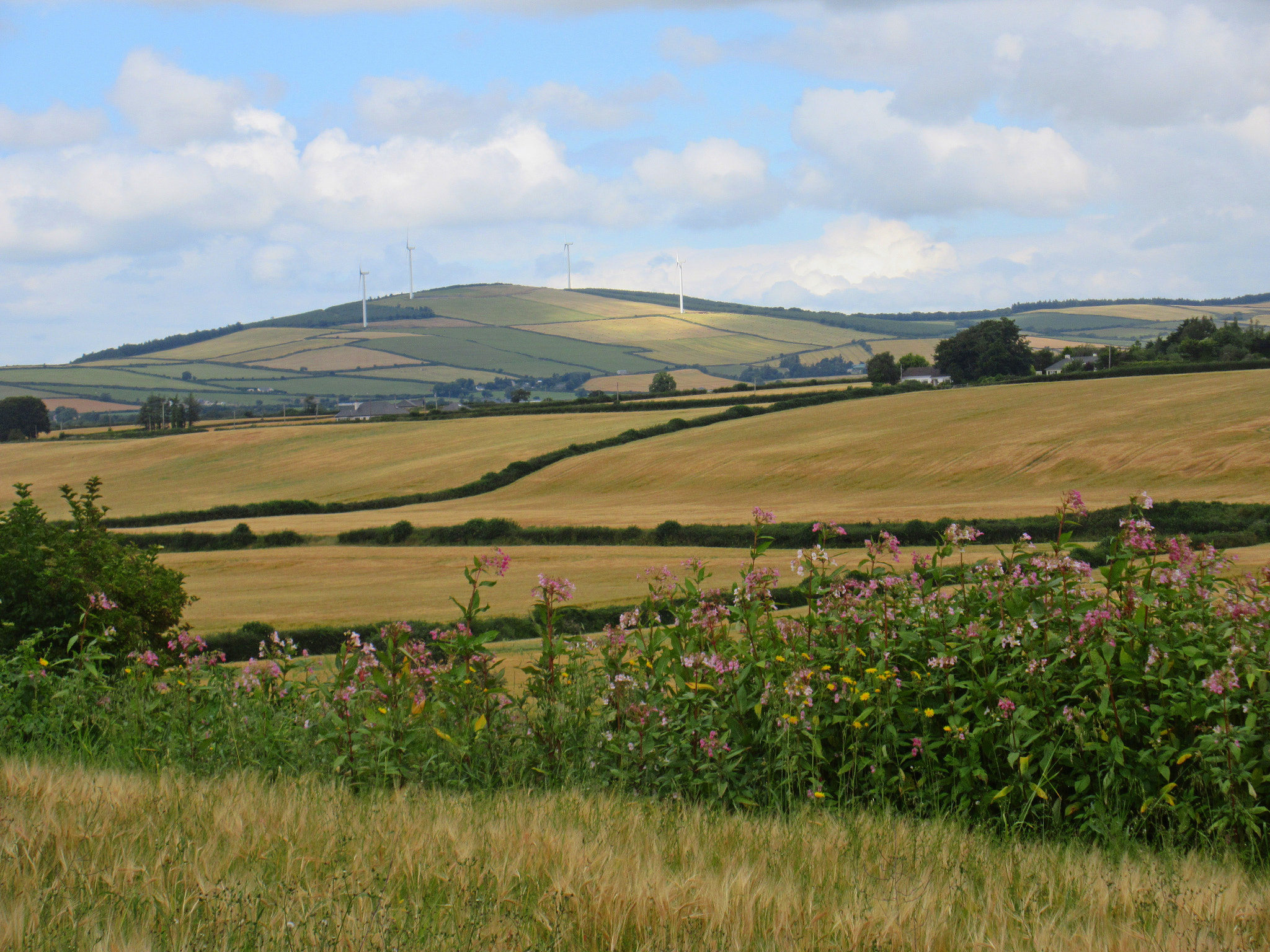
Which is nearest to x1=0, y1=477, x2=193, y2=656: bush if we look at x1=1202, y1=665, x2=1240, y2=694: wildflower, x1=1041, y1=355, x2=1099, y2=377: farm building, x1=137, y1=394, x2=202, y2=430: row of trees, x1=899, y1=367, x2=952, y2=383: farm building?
x1=1202, y1=665, x2=1240, y2=694: wildflower

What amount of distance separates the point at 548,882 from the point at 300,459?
307ft

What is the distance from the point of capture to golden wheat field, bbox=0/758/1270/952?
3174mm

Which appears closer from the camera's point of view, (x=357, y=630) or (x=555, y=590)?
(x=555, y=590)

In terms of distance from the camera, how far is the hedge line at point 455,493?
66625mm

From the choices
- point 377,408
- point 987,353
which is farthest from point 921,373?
point 377,408

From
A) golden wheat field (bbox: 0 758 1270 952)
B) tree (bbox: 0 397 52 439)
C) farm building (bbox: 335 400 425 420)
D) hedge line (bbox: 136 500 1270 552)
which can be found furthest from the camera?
farm building (bbox: 335 400 425 420)

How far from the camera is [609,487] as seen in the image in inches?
2638

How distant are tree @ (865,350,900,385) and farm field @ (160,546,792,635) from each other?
76765mm

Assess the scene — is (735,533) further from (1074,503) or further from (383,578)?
(1074,503)

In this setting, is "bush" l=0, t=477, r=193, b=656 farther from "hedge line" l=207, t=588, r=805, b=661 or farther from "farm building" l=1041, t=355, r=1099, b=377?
"farm building" l=1041, t=355, r=1099, b=377

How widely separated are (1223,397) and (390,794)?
224 feet

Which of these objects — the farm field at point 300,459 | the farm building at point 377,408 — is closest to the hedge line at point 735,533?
the farm field at point 300,459

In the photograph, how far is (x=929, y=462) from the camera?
2351 inches

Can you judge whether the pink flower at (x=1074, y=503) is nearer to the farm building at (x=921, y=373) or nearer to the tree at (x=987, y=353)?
the tree at (x=987, y=353)
